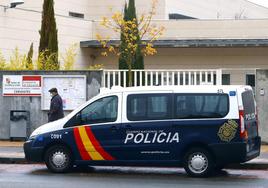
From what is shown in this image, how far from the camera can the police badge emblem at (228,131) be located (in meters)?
13.5

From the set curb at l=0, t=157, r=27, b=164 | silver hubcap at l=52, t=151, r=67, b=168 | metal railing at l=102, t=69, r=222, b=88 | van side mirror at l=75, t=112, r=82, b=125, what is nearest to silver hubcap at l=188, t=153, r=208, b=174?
van side mirror at l=75, t=112, r=82, b=125

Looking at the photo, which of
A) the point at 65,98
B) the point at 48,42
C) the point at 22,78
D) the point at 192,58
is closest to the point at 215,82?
the point at 65,98

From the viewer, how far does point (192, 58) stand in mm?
33031

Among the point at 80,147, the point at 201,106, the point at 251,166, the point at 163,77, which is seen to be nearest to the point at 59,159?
the point at 80,147

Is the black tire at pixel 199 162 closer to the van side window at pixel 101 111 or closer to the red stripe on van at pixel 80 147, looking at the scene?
the van side window at pixel 101 111

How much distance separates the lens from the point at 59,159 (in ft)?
47.5

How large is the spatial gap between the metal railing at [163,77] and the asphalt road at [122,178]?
4773 mm

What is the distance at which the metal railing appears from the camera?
64.6ft

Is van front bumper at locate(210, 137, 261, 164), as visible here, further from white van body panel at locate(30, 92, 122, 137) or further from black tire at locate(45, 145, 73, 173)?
black tire at locate(45, 145, 73, 173)

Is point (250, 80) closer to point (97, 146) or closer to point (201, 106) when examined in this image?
point (201, 106)

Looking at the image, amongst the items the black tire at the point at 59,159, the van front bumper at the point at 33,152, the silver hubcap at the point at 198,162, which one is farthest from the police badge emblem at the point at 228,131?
the van front bumper at the point at 33,152

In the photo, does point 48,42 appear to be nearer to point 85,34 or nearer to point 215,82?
point 215,82

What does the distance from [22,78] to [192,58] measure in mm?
14036

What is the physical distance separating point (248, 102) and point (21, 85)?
8767 mm
